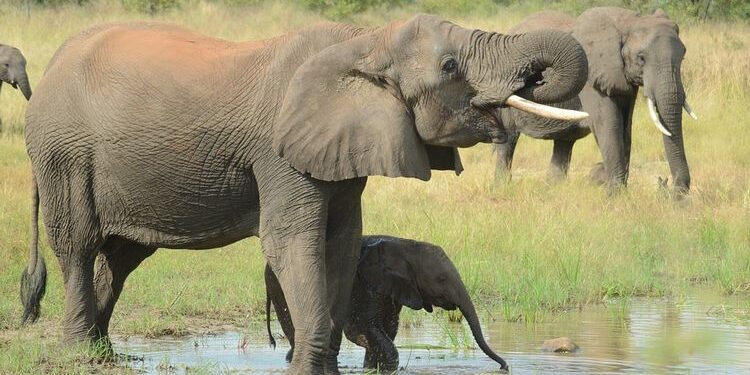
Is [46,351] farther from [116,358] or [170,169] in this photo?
[170,169]

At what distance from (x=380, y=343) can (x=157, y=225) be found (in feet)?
3.91

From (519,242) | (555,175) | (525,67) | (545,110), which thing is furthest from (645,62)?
(545,110)

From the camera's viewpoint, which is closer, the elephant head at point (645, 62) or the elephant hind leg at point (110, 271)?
the elephant hind leg at point (110, 271)

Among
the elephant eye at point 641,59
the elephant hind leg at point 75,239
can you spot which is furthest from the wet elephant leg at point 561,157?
the elephant hind leg at point 75,239

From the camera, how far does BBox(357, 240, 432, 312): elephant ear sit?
727 cm

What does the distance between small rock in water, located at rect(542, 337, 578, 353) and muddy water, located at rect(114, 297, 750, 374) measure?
5 cm

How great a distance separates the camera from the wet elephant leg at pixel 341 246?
256 inches

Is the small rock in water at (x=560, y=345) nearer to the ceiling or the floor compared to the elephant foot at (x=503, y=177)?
nearer to the floor

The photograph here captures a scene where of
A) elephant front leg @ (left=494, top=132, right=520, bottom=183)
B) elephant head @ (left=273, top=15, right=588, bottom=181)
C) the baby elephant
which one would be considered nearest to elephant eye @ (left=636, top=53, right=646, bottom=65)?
elephant front leg @ (left=494, top=132, right=520, bottom=183)

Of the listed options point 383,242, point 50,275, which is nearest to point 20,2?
point 50,275

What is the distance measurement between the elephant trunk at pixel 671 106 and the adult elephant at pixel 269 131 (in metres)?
6.29

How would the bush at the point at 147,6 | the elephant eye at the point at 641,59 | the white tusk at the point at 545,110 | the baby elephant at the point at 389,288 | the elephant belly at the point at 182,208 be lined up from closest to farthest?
1. the white tusk at the point at 545,110
2. the elephant belly at the point at 182,208
3. the baby elephant at the point at 389,288
4. the elephant eye at the point at 641,59
5. the bush at the point at 147,6

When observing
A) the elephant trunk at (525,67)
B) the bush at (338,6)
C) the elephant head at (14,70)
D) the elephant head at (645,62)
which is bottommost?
the elephant trunk at (525,67)

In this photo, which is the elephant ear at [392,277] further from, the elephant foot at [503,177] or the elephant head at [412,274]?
the elephant foot at [503,177]
